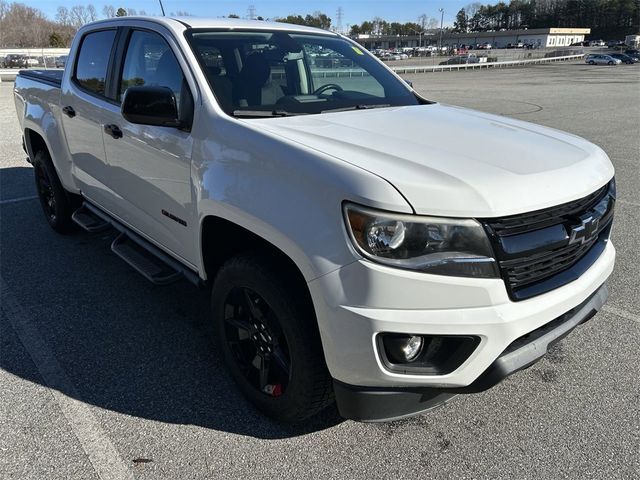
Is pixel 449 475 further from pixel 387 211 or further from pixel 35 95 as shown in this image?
pixel 35 95

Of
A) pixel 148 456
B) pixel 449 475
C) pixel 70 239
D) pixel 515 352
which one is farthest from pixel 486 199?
pixel 70 239

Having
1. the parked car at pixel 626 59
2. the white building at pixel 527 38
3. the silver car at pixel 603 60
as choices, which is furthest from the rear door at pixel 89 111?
the white building at pixel 527 38

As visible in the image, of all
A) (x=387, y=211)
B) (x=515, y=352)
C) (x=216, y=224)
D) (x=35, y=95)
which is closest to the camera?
(x=387, y=211)

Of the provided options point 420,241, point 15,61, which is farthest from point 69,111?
point 15,61

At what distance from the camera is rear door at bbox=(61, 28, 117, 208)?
3803 millimetres

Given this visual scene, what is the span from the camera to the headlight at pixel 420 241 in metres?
1.88

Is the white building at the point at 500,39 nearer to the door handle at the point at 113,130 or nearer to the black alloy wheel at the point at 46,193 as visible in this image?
the black alloy wheel at the point at 46,193

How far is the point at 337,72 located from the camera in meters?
3.64

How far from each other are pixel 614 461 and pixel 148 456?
2.05 meters

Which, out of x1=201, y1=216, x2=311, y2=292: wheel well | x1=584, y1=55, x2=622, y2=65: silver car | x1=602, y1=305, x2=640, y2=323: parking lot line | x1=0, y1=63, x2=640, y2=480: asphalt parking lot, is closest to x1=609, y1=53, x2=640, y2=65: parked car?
x1=584, y1=55, x2=622, y2=65: silver car

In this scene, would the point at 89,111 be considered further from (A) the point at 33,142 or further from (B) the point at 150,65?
(A) the point at 33,142

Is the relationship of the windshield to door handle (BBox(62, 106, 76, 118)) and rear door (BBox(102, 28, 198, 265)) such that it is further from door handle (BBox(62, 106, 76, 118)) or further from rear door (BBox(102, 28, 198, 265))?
door handle (BBox(62, 106, 76, 118))

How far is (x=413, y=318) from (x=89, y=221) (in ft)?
11.1

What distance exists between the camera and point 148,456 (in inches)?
93.0
